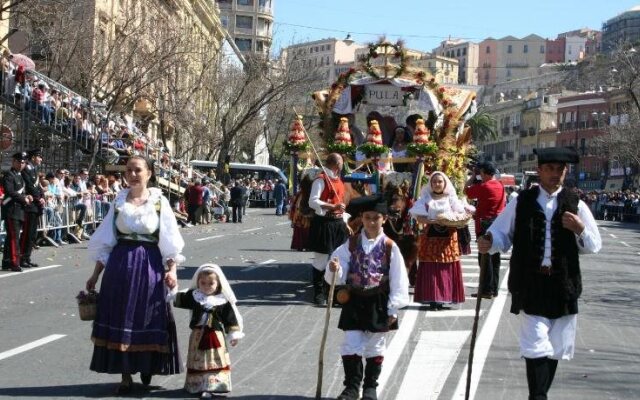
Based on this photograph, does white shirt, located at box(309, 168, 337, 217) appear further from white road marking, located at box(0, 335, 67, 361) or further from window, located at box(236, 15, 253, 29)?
window, located at box(236, 15, 253, 29)

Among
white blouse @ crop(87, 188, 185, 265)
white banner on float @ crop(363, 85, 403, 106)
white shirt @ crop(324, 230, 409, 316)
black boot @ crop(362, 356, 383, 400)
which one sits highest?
white banner on float @ crop(363, 85, 403, 106)

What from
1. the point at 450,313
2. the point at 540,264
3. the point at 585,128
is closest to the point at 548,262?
the point at 540,264

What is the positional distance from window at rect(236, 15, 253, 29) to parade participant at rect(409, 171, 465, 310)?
422ft

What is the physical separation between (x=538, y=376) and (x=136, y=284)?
9.75 ft

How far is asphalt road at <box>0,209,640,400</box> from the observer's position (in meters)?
9.38

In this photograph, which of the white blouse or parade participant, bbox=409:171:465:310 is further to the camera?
parade participant, bbox=409:171:465:310

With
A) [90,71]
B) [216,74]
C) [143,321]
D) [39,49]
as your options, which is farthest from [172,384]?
[216,74]

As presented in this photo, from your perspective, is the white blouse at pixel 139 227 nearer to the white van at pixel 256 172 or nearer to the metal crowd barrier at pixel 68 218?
the metal crowd barrier at pixel 68 218

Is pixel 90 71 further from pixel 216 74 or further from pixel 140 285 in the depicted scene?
pixel 140 285

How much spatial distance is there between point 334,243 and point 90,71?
26.1 meters

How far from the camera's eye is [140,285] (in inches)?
347

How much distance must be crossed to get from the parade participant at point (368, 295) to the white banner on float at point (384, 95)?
33.2 ft

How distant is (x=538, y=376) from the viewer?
7.83 m

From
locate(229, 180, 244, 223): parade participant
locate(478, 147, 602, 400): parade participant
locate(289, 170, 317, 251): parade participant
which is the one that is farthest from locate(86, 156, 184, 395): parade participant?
locate(229, 180, 244, 223): parade participant
